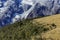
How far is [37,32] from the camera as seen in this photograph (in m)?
23.2

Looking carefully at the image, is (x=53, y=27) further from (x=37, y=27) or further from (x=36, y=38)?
(x=36, y=38)

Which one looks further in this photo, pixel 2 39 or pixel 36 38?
pixel 2 39

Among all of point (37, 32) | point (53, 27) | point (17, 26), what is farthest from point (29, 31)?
point (17, 26)

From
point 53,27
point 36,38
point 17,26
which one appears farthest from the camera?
point 17,26

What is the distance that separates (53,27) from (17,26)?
5.09 meters

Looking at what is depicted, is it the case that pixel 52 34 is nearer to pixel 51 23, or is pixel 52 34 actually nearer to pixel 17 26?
pixel 51 23

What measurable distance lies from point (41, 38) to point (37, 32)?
8.92 ft

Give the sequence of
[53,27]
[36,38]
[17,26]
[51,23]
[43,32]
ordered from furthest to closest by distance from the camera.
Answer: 1. [17,26]
2. [51,23]
3. [53,27]
4. [43,32]
5. [36,38]

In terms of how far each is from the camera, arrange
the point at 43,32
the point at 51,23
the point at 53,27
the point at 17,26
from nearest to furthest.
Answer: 1. the point at 43,32
2. the point at 53,27
3. the point at 51,23
4. the point at 17,26

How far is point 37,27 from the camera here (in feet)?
81.6

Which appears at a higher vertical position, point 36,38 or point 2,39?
point 36,38

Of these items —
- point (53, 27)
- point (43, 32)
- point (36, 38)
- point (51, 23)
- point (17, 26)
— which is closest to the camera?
point (36, 38)

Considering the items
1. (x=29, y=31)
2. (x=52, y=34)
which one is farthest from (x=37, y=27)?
(x=52, y=34)

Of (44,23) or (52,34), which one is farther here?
(44,23)
